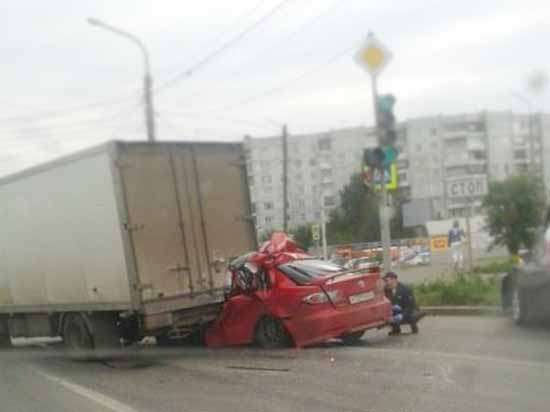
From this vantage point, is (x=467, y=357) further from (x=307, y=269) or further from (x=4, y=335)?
(x=4, y=335)

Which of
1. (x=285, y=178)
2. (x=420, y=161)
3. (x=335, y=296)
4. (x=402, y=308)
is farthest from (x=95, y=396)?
(x=285, y=178)

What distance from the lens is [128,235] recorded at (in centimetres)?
1061

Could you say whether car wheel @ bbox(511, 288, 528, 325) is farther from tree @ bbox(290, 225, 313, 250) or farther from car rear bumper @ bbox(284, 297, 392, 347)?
tree @ bbox(290, 225, 313, 250)

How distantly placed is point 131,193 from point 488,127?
941 centimetres

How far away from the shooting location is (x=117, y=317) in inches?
456

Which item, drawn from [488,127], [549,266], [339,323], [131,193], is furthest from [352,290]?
[488,127]

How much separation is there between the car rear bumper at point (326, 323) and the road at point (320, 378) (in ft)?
0.69

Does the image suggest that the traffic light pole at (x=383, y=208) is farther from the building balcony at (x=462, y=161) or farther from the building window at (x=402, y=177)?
the building balcony at (x=462, y=161)

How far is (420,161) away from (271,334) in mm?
10846

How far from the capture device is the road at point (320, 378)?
7250mm

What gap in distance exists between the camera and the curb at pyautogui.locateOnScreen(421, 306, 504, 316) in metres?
13.7

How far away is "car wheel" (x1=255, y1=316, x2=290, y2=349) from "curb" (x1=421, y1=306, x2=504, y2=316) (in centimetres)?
437

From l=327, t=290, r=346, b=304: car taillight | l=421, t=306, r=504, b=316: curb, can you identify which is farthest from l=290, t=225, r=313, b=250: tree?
l=327, t=290, r=346, b=304: car taillight

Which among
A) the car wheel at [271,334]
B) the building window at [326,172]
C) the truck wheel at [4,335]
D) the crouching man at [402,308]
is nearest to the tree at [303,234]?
the building window at [326,172]
